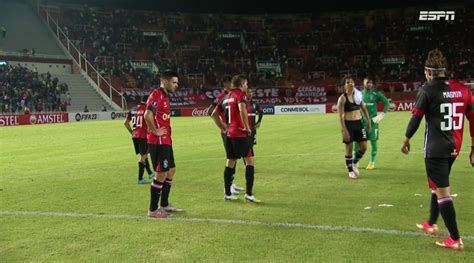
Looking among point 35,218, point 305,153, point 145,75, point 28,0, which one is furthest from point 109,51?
point 35,218

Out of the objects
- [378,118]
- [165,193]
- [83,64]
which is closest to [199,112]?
[83,64]

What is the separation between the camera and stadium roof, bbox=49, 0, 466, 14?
63188 mm

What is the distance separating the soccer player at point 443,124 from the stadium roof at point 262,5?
197ft

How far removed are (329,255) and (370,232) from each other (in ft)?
3.54

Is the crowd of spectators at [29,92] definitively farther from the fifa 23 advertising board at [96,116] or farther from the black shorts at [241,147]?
the black shorts at [241,147]

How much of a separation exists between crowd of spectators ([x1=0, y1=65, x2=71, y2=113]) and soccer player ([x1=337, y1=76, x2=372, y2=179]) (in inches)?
1311

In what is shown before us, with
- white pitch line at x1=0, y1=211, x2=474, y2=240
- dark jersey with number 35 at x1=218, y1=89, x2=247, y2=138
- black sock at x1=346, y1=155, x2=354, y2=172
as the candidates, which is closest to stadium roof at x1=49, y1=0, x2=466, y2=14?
black sock at x1=346, y1=155, x2=354, y2=172

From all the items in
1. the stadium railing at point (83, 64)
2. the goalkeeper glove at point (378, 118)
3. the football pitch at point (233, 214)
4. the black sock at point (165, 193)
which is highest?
the stadium railing at point (83, 64)

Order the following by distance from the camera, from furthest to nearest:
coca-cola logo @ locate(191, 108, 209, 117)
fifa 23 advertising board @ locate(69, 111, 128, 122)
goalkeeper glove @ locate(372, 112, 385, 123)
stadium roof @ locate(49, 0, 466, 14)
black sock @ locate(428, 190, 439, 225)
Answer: stadium roof @ locate(49, 0, 466, 14) → coca-cola logo @ locate(191, 108, 209, 117) → fifa 23 advertising board @ locate(69, 111, 128, 122) → goalkeeper glove @ locate(372, 112, 385, 123) → black sock @ locate(428, 190, 439, 225)

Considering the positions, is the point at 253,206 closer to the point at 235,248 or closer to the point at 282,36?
the point at 235,248

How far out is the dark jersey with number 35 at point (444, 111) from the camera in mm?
5348

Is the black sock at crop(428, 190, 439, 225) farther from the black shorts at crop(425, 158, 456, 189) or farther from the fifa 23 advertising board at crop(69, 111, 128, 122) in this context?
the fifa 23 advertising board at crop(69, 111, 128, 122)

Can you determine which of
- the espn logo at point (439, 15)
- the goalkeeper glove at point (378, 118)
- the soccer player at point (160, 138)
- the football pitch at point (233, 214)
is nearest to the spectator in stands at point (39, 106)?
the football pitch at point (233, 214)

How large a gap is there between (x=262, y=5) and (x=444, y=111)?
62.7 meters
